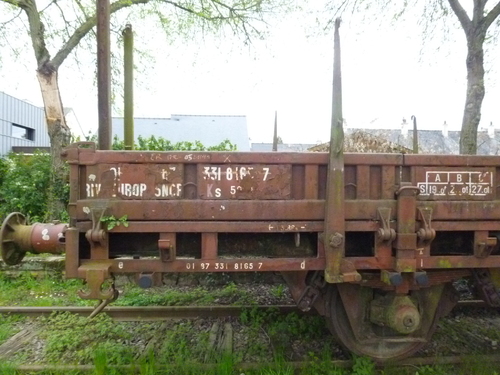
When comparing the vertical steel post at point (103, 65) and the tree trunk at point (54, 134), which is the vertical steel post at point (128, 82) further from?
the tree trunk at point (54, 134)

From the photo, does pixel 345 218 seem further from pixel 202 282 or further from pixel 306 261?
pixel 202 282

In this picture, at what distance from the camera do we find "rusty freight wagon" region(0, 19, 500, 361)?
8.93ft

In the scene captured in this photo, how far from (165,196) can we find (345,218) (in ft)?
Answer: 4.76

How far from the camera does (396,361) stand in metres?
3.29

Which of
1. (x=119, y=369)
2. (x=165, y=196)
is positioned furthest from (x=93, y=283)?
(x=119, y=369)

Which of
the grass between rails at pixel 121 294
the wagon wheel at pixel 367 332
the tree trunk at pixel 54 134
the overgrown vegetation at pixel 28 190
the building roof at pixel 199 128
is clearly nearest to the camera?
the wagon wheel at pixel 367 332

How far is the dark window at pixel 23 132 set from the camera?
89.5 ft

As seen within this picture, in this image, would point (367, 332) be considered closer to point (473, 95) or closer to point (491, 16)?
point (473, 95)

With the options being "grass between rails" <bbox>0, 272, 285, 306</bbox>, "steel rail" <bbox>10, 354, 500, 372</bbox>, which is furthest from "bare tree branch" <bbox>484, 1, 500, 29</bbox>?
"grass between rails" <bbox>0, 272, 285, 306</bbox>

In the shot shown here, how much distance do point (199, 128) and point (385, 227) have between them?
32271mm

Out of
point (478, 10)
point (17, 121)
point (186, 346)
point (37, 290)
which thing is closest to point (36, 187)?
point (37, 290)

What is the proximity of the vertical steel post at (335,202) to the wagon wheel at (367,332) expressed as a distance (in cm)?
59

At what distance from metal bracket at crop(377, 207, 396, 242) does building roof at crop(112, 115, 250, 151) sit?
27724 millimetres

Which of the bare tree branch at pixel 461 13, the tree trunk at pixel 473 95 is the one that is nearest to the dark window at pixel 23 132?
the bare tree branch at pixel 461 13
